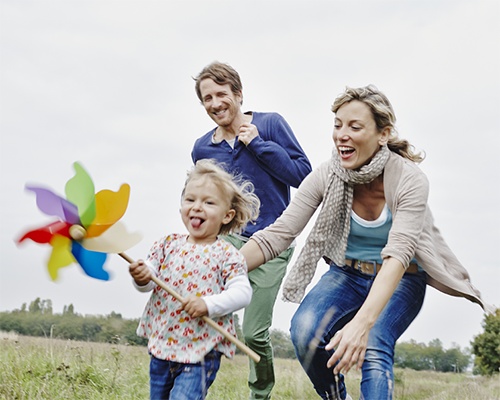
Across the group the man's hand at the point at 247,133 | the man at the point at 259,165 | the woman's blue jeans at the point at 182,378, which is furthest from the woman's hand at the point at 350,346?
the man's hand at the point at 247,133

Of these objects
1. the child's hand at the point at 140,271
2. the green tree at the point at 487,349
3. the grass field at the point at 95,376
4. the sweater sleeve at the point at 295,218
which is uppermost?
the sweater sleeve at the point at 295,218

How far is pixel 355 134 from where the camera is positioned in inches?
162

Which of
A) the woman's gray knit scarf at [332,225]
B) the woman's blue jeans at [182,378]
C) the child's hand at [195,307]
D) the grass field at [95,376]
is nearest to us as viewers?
the child's hand at [195,307]

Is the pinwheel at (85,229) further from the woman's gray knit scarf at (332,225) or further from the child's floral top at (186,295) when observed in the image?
the woman's gray knit scarf at (332,225)

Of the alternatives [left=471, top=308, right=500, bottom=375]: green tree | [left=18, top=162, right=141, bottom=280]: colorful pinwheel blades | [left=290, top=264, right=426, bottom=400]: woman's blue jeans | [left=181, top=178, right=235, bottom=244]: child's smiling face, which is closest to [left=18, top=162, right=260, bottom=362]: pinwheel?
[left=18, top=162, right=141, bottom=280]: colorful pinwheel blades

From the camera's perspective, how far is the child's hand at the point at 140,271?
11.2ft

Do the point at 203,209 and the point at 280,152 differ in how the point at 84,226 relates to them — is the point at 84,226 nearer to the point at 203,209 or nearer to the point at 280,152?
the point at 203,209

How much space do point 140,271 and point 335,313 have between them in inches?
53.0

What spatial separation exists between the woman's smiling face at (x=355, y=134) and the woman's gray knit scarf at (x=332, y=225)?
0.06 metres

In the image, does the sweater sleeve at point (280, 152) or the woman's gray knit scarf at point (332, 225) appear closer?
the woman's gray knit scarf at point (332, 225)

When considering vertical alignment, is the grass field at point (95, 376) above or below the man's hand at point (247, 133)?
below

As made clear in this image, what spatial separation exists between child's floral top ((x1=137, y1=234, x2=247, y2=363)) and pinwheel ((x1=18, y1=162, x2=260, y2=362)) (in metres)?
0.11

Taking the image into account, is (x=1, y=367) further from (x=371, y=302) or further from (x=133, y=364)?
(x=371, y=302)

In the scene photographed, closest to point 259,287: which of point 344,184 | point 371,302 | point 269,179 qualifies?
point 269,179
